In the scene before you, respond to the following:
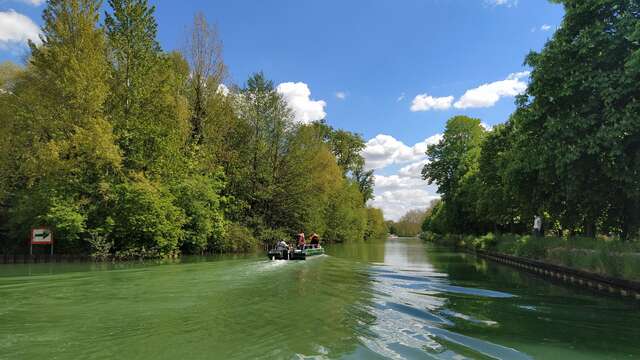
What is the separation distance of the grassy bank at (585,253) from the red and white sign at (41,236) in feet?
86.7

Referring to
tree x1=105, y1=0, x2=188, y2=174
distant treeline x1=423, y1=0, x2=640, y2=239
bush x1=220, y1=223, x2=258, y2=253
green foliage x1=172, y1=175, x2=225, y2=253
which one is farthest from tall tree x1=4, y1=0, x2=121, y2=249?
distant treeline x1=423, y1=0, x2=640, y2=239

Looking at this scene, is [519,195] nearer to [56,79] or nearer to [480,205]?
[480,205]

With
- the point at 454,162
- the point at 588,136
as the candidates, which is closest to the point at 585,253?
the point at 588,136

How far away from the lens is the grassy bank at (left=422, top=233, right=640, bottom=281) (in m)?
16.6

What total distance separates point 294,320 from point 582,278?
14723mm

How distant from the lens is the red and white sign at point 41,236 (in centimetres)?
2470

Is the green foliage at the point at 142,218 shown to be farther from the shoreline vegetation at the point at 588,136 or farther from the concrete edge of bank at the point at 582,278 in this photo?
the concrete edge of bank at the point at 582,278

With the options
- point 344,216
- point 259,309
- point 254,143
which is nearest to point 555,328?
point 259,309

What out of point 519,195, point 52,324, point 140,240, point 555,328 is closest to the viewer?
point 52,324

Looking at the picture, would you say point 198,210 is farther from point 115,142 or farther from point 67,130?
point 67,130

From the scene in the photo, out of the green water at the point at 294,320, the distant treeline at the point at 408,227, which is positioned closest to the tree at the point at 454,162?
the green water at the point at 294,320

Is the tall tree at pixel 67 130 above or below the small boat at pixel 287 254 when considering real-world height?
above

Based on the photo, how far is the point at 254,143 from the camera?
148 ft

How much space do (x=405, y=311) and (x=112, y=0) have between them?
27.5m
